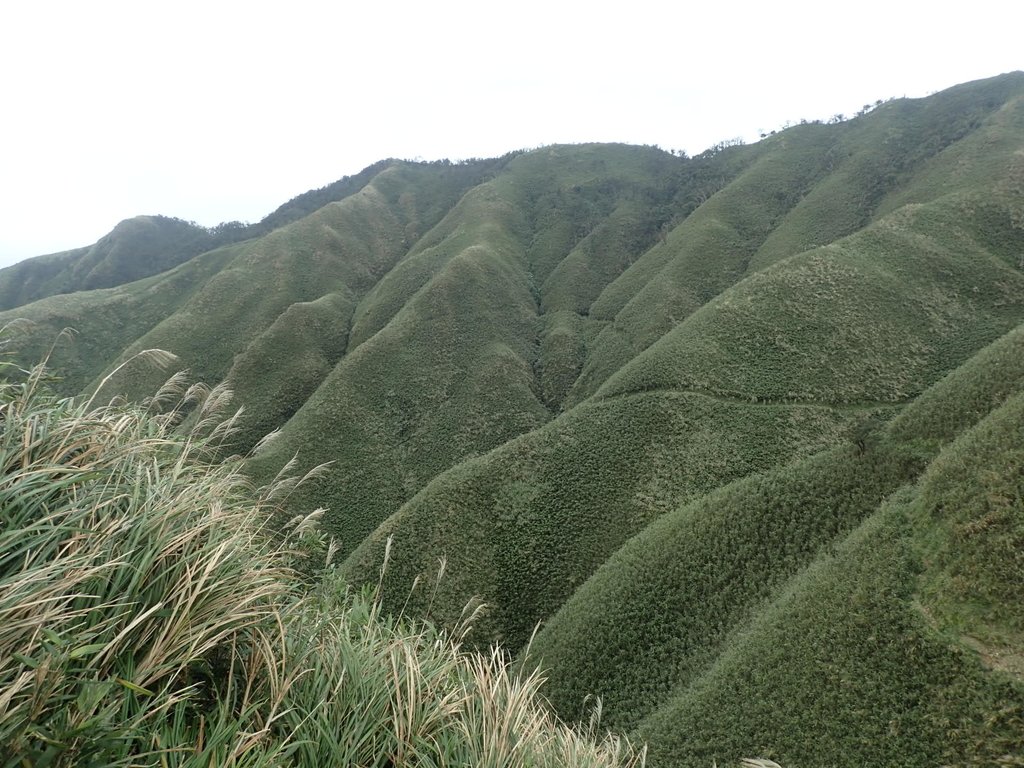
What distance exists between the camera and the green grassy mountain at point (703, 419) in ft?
51.1

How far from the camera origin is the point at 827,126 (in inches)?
4906

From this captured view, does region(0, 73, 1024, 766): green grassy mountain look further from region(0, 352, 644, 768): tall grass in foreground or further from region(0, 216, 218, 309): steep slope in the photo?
→ region(0, 216, 218, 309): steep slope

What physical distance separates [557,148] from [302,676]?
184538 mm

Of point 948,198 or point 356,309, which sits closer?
point 948,198

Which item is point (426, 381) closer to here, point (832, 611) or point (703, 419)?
point (703, 419)

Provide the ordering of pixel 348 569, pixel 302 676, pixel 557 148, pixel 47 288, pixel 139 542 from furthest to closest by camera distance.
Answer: pixel 557 148
pixel 47 288
pixel 348 569
pixel 302 676
pixel 139 542

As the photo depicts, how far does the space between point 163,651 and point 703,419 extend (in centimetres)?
4032

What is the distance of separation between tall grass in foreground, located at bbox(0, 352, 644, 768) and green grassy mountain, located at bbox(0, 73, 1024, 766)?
2.95ft

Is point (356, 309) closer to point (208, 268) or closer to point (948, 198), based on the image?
point (208, 268)

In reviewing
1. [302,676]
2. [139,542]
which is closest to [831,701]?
[302,676]

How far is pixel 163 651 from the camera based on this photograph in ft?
10.2

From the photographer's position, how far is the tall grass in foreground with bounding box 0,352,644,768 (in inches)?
101

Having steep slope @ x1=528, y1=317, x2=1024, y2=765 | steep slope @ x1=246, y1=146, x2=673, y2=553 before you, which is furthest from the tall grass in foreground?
steep slope @ x1=246, y1=146, x2=673, y2=553

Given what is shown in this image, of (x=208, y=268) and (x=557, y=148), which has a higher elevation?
(x=557, y=148)
